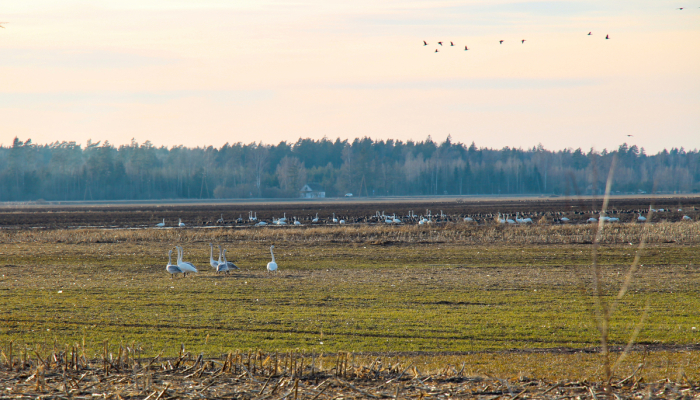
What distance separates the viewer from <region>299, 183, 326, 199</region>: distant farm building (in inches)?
5930

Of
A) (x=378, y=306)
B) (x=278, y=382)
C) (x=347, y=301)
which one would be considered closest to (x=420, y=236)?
(x=347, y=301)

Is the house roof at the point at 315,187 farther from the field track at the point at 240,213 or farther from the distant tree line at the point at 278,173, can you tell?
the field track at the point at 240,213

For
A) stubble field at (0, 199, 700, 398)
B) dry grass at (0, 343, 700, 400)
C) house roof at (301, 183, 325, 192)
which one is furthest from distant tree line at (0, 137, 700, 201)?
dry grass at (0, 343, 700, 400)

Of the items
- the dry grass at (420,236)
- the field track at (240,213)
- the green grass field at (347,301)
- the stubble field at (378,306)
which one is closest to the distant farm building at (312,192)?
the field track at (240,213)

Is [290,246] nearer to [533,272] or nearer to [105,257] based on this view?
[105,257]

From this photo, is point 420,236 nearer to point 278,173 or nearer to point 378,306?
point 378,306

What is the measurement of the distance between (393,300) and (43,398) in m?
10.9

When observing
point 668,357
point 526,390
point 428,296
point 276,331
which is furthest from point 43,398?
point 428,296

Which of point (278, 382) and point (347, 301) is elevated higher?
point (278, 382)

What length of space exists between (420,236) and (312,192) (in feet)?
382

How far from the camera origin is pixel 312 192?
6009 inches

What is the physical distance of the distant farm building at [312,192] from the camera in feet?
494

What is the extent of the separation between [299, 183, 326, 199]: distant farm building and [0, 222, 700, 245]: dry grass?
109480 millimetres

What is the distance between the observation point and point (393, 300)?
1656 cm
